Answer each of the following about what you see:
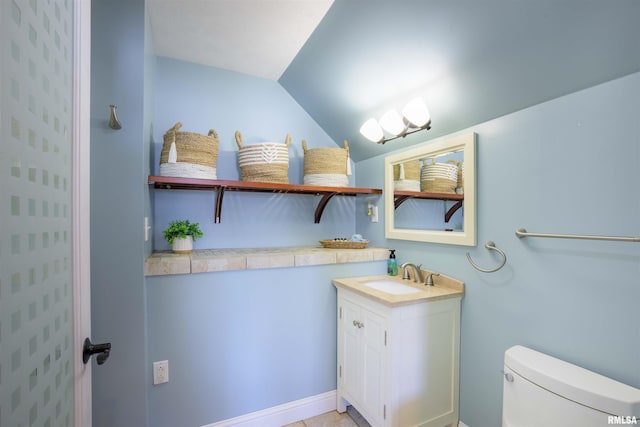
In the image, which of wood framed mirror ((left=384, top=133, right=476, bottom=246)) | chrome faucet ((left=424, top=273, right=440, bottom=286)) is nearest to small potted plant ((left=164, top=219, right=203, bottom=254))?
wood framed mirror ((left=384, top=133, right=476, bottom=246))

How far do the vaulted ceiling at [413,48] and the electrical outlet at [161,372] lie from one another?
1890 millimetres

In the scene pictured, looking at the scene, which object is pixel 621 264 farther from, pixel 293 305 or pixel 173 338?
pixel 173 338

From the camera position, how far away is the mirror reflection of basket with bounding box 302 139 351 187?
2.06 metres

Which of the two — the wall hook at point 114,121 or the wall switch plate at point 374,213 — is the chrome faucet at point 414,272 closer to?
the wall switch plate at point 374,213

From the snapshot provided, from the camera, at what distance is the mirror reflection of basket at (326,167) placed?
206 cm

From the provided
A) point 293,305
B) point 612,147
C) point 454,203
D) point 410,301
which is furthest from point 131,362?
point 612,147

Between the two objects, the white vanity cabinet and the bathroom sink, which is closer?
the white vanity cabinet

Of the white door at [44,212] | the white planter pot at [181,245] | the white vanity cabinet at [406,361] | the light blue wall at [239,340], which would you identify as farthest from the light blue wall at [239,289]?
the white door at [44,212]

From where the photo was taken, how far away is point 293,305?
186cm

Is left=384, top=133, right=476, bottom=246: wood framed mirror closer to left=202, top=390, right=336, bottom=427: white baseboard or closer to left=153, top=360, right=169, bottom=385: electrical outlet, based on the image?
left=202, top=390, right=336, bottom=427: white baseboard

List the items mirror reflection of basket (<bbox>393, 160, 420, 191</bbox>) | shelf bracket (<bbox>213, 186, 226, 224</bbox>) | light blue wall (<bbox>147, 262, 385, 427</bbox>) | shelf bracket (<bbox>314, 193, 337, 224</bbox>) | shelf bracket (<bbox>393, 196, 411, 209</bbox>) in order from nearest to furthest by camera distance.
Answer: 1. light blue wall (<bbox>147, 262, 385, 427</bbox>)
2. shelf bracket (<bbox>213, 186, 226, 224</bbox>)
3. mirror reflection of basket (<bbox>393, 160, 420, 191</bbox>)
4. shelf bracket (<bbox>393, 196, 411, 209</bbox>)
5. shelf bracket (<bbox>314, 193, 337, 224</bbox>)

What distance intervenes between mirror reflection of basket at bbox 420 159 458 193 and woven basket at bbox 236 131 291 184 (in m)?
0.95

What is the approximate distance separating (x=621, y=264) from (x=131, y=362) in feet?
7.02

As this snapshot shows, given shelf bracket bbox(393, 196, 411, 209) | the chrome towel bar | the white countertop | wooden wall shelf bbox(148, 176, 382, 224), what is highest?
wooden wall shelf bbox(148, 176, 382, 224)
